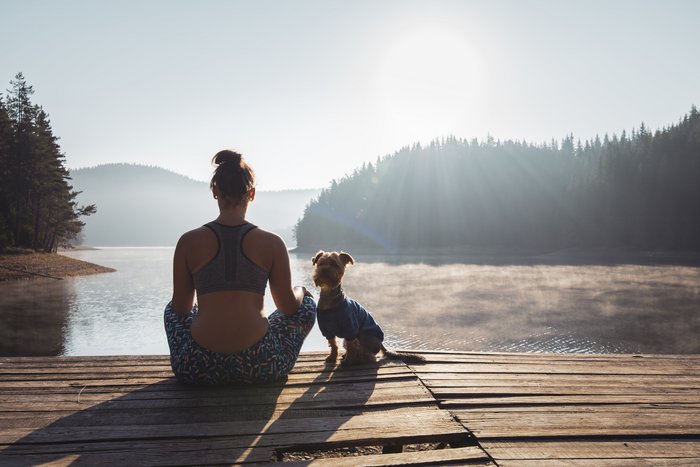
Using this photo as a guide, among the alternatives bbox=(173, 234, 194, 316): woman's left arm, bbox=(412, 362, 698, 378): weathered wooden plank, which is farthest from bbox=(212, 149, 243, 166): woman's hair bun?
bbox=(412, 362, 698, 378): weathered wooden plank

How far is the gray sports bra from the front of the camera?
10.7ft

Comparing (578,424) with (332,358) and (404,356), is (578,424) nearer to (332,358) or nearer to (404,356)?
(404,356)

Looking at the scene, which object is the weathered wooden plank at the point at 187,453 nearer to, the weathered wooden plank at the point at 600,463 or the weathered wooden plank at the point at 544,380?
the weathered wooden plank at the point at 600,463

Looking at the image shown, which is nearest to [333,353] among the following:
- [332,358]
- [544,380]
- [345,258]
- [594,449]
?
[332,358]

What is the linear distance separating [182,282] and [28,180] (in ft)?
137

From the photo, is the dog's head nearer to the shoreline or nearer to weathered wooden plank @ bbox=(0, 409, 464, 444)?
weathered wooden plank @ bbox=(0, 409, 464, 444)

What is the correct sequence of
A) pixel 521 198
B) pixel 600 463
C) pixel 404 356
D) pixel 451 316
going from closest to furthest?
pixel 600 463
pixel 404 356
pixel 451 316
pixel 521 198

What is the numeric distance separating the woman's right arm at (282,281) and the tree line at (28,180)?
3815cm

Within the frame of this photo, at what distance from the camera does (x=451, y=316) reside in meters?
17.9

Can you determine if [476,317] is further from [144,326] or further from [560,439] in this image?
[560,439]

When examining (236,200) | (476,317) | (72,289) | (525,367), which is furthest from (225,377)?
(72,289)

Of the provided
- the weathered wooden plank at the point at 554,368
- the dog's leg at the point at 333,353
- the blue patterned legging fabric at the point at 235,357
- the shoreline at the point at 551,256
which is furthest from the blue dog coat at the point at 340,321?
the shoreline at the point at 551,256

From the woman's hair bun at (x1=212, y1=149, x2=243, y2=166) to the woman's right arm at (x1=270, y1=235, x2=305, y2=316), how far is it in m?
0.65

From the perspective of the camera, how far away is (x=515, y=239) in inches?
3479
